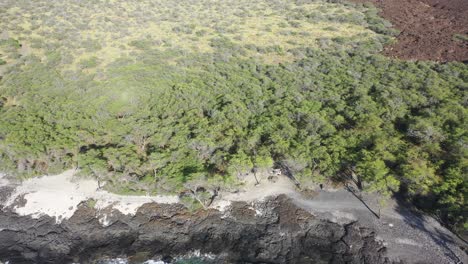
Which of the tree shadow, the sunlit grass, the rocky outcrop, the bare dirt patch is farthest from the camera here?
the sunlit grass

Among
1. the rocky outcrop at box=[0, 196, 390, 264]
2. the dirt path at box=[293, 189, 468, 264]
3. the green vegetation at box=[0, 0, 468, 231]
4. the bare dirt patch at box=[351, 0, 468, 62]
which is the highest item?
the bare dirt patch at box=[351, 0, 468, 62]

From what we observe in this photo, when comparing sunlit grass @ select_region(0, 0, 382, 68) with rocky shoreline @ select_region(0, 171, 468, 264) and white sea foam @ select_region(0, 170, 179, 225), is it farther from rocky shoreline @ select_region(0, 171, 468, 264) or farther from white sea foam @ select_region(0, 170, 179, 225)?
rocky shoreline @ select_region(0, 171, 468, 264)

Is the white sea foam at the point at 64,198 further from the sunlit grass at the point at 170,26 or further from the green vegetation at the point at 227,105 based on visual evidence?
the sunlit grass at the point at 170,26

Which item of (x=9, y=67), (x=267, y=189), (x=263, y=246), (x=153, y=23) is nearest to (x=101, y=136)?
(x=267, y=189)

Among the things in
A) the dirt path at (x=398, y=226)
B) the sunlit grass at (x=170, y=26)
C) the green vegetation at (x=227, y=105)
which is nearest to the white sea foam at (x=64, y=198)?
the green vegetation at (x=227, y=105)

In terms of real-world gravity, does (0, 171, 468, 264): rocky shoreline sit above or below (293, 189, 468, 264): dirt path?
below

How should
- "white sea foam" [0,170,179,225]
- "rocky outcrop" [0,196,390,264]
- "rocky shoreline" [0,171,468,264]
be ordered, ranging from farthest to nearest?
1. "white sea foam" [0,170,179,225]
2. "rocky outcrop" [0,196,390,264]
3. "rocky shoreline" [0,171,468,264]

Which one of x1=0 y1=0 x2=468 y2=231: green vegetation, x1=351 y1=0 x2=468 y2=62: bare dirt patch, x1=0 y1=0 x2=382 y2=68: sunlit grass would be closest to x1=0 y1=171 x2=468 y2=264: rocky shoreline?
x1=0 y1=0 x2=468 y2=231: green vegetation

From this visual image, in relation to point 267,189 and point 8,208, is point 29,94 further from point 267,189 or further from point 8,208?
point 267,189
